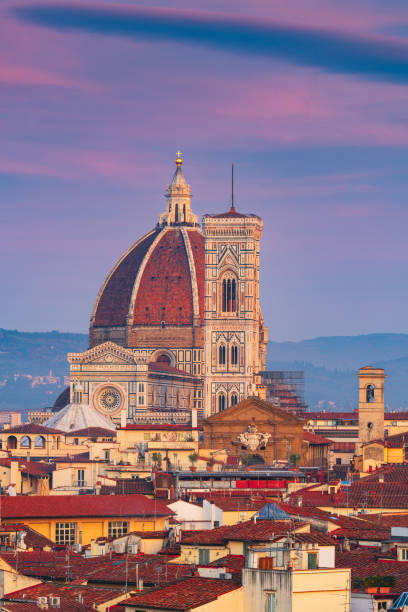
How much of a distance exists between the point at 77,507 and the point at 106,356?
12753 centimetres

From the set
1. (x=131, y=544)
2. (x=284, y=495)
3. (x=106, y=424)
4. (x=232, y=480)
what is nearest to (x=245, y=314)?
(x=106, y=424)

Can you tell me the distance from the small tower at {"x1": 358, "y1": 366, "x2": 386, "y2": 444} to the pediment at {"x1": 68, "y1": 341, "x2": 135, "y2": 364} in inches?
2512

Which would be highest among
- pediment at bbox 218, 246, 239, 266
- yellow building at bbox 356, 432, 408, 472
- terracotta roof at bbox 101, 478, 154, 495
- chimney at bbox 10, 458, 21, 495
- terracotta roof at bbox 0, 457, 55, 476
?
pediment at bbox 218, 246, 239, 266

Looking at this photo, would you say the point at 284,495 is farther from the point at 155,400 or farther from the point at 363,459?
the point at 155,400

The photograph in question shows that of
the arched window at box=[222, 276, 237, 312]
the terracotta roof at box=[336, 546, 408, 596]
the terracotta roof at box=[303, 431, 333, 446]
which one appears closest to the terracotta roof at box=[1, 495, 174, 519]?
the terracotta roof at box=[336, 546, 408, 596]

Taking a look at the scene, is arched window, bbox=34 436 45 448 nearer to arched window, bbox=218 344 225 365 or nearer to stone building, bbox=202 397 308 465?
stone building, bbox=202 397 308 465

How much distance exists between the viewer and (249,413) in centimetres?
14500

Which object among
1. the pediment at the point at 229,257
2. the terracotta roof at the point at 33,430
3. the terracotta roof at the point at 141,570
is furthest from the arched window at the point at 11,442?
the terracotta roof at the point at 141,570

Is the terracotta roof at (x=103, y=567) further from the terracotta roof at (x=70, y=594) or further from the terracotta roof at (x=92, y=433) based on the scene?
the terracotta roof at (x=92, y=433)

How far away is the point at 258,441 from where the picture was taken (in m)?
138

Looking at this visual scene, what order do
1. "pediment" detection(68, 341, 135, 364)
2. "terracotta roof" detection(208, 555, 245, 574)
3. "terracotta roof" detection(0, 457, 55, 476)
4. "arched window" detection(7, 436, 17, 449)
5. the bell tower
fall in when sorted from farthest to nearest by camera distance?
1. "pediment" detection(68, 341, 135, 364)
2. the bell tower
3. "arched window" detection(7, 436, 17, 449)
4. "terracotta roof" detection(0, 457, 55, 476)
5. "terracotta roof" detection(208, 555, 245, 574)

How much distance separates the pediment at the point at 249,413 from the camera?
143 meters

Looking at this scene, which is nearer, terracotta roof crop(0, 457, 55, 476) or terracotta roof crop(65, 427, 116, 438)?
terracotta roof crop(0, 457, 55, 476)

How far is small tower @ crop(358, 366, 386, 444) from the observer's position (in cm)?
12750
